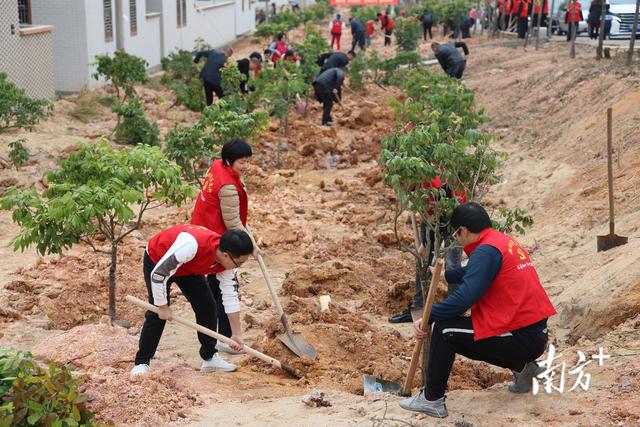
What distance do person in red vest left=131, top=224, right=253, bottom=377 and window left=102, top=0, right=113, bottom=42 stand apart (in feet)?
52.9

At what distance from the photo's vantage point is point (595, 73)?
16.5 m

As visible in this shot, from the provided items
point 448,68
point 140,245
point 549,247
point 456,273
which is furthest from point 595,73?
point 456,273

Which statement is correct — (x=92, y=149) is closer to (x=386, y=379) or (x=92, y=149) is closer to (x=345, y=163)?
(x=386, y=379)

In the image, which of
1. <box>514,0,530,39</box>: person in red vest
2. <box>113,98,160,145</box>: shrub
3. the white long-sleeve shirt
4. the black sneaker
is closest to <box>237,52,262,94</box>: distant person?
<box>113,98,160,145</box>: shrub

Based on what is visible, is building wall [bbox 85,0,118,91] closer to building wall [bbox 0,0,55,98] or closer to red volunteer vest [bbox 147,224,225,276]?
building wall [bbox 0,0,55,98]

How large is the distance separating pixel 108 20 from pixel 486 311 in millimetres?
18286

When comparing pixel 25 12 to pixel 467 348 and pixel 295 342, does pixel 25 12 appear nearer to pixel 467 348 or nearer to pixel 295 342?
pixel 295 342

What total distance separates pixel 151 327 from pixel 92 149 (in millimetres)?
1678

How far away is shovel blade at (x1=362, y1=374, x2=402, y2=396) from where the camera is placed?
5922 mm

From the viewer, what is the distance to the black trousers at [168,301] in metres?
6.16

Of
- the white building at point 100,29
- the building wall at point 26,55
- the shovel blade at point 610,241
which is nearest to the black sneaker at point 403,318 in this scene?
the shovel blade at point 610,241

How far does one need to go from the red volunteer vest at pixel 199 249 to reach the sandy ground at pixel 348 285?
73 cm

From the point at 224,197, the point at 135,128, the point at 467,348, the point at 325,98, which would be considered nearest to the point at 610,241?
the point at 224,197

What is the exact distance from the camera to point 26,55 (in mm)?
17344
